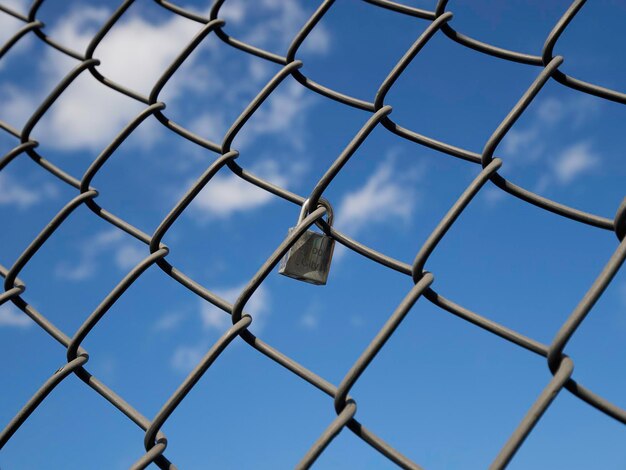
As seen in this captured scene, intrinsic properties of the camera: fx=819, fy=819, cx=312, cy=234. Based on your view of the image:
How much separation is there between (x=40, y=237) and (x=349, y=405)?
3.81ft

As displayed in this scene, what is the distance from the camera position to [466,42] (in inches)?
87.2

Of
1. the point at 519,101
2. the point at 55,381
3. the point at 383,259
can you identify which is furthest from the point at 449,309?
the point at 55,381

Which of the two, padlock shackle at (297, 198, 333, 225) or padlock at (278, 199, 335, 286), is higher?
padlock shackle at (297, 198, 333, 225)

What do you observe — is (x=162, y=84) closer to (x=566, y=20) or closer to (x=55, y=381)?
(x=55, y=381)

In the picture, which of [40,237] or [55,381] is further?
[40,237]

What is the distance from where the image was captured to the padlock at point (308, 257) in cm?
195

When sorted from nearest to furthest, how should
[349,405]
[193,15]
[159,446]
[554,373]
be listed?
[554,373], [349,405], [159,446], [193,15]

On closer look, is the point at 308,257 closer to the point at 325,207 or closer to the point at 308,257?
the point at 308,257

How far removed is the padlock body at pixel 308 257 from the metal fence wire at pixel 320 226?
3cm

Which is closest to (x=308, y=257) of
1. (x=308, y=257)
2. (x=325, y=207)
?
(x=308, y=257)

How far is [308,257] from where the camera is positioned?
1.96 meters

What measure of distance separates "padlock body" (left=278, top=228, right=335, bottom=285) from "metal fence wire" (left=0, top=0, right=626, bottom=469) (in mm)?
33

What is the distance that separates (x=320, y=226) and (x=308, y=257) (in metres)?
0.08

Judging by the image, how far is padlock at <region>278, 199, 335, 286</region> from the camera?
195 cm
